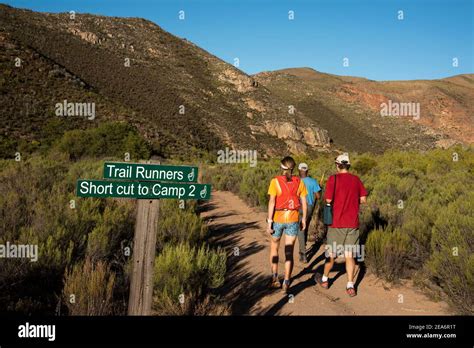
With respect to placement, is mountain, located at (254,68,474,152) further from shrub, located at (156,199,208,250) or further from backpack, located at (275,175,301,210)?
backpack, located at (275,175,301,210)

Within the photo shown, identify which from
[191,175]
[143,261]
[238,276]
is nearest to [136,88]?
[238,276]

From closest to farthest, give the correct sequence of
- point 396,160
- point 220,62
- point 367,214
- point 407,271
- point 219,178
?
1. point 407,271
2. point 367,214
3. point 219,178
4. point 396,160
5. point 220,62

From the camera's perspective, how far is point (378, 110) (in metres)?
87.1

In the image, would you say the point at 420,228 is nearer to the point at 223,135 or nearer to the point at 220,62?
the point at 223,135

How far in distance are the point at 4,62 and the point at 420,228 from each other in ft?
137

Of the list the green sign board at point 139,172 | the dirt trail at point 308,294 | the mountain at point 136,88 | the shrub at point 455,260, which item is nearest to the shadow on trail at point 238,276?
the dirt trail at point 308,294

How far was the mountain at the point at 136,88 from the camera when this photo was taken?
1368 inches

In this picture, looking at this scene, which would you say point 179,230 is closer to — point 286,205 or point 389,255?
point 286,205

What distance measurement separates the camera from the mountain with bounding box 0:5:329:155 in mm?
34750

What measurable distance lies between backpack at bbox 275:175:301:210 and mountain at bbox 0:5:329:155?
27.7 m

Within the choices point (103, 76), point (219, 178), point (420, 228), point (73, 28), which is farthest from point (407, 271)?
point (73, 28)

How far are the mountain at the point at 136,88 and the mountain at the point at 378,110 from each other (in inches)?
407

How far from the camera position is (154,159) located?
3.51 m

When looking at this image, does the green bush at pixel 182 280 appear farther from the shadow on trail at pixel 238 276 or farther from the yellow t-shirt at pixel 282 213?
the yellow t-shirt at pixel 282 213
